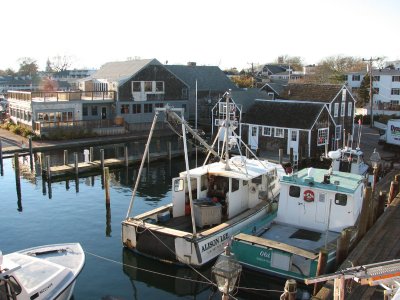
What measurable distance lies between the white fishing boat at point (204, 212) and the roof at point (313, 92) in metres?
21.9

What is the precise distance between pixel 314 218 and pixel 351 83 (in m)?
65.3

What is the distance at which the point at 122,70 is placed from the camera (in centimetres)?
5697

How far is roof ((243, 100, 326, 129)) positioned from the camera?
3873 centimetres

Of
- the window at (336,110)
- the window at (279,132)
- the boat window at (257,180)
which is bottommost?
the boat window at (257,180)

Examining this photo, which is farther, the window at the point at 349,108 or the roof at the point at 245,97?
the window at the point at 349,108

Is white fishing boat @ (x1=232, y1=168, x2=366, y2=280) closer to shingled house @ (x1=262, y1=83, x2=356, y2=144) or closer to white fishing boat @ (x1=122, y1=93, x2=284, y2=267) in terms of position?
white fishing boat @ (x1=122, y1=93, x2=284, y2=267)

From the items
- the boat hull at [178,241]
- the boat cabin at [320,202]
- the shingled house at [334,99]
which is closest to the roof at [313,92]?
the shingled house at [334,99]

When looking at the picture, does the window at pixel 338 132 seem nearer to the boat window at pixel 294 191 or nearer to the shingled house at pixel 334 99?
the shingled house at pixel 334 99

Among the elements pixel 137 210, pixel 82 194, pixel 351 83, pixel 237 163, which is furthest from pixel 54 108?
pixel 351 83

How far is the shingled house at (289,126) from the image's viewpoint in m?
38.5

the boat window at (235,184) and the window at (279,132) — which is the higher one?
the window at (279,132)

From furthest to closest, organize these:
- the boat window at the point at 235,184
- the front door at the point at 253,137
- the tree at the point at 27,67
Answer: the tree at the point at 27,67 < the front door at the point at 253,137 < the boat window at the point at 235,184

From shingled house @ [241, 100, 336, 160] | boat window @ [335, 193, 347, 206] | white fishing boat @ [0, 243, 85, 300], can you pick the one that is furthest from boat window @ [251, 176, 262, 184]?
shingled house @ [241, 100, 336, 160]

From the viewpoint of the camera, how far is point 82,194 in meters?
28.8
